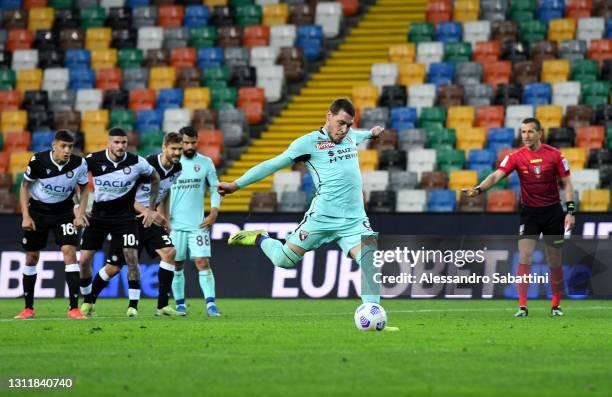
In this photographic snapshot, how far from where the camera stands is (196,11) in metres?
33.1

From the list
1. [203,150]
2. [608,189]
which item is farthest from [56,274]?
[608,189]

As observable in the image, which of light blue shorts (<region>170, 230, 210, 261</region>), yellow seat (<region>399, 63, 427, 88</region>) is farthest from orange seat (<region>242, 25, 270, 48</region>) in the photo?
light blue shorts (<region>170, 230, 210, 261</region>)

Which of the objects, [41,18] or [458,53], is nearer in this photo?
[458,53]

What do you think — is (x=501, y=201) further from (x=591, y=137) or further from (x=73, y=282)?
(x=73, y=282)

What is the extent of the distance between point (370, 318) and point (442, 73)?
56.3ft

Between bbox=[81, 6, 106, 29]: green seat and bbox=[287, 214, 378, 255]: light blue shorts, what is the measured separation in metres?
21.5

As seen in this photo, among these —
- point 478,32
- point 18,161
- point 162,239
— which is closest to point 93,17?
point 18,161

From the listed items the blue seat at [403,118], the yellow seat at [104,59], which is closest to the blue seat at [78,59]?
the yellow seat at [104,59]

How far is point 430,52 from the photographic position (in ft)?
98.4

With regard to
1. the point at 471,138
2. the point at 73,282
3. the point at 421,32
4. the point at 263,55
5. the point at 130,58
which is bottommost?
the point at 73,282

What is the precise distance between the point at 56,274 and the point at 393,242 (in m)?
6.22

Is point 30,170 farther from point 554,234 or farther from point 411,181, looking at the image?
point 411,181

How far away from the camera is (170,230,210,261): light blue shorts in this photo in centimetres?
1702

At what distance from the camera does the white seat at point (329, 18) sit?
106 feet
